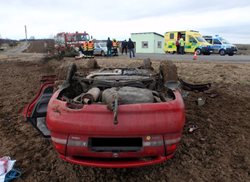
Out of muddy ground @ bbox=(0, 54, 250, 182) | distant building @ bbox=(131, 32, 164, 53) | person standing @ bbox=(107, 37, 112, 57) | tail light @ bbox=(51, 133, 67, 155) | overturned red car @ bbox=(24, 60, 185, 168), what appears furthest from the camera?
distant building @ bbox=(131, 32, 164, 53)

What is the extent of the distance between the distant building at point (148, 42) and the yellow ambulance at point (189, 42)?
7574mm

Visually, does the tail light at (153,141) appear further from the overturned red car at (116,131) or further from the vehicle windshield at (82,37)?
the vehicle windshield at (82,37)

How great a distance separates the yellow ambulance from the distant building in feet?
24.9

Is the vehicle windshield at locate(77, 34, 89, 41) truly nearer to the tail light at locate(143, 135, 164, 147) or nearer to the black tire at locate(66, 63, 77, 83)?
the black tire at locate(66, 63, 77, 83)

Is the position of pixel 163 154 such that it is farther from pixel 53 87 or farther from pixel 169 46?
pixel 169 46

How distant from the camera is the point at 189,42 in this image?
1105 inches

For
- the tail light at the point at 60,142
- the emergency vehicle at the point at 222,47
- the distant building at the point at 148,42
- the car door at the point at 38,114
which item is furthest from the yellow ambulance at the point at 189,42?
the tail light at the point at 60,142

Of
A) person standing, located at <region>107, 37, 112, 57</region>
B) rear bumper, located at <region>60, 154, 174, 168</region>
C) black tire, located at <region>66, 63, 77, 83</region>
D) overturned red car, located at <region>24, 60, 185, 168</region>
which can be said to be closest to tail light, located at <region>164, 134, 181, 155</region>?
overturned red car, located at <region>24, 60, 185, 168</region>

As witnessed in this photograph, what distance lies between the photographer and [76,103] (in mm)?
3506

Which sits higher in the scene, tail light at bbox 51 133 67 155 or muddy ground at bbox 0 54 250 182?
tail light at bbox 51 133 67 155

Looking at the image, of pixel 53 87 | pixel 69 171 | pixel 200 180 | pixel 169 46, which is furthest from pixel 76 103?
pixel 169 46

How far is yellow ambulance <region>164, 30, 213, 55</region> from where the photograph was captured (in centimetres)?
2691

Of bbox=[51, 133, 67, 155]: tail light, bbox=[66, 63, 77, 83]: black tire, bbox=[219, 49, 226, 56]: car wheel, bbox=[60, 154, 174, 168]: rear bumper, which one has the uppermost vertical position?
bbox=[66, 63, 77, 83]: black tire

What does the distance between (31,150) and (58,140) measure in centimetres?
145
